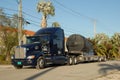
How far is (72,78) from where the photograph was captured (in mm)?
17531

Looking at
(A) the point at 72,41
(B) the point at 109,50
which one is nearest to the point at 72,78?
(A) the point at 72,41

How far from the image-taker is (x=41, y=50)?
1033 inches

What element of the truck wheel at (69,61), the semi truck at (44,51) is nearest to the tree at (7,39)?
the semi truck at (44,51)

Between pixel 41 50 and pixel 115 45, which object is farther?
pixel 115 45

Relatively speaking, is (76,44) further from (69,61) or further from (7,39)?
(7,39)

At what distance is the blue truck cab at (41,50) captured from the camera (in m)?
25.3

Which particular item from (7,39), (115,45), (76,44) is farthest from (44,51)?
(115,45)

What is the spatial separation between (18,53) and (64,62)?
6.86m

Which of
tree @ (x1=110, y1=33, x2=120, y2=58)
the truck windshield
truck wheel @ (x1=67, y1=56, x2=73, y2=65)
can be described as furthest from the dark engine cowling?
tree @ (x1=110, y1=33, x2=120, y2=58)

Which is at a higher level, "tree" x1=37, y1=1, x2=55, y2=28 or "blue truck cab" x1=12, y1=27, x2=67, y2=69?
"tree" x1=37, y1=1, x2=55, y2=28

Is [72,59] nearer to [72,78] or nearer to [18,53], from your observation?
[18,53]

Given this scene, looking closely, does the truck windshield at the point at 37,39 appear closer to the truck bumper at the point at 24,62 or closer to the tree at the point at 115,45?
the truck bumper at the point at 24,62

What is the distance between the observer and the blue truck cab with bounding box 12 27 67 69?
2530 centimetres

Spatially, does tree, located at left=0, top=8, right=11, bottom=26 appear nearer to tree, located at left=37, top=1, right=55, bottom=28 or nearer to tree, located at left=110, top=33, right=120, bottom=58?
tree, located at left=37, top=1, right=55, bottom=28
